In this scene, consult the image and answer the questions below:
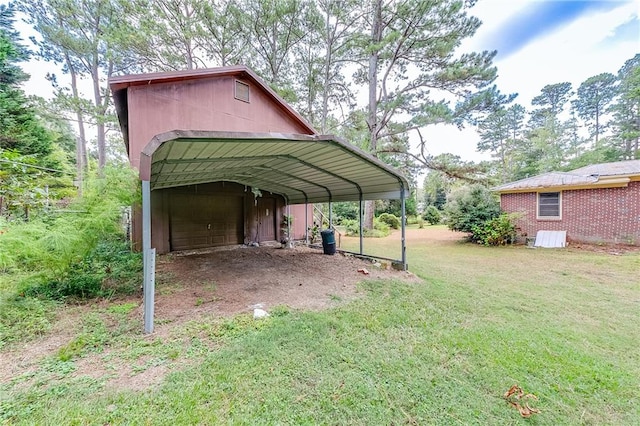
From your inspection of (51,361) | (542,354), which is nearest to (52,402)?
(51,361)

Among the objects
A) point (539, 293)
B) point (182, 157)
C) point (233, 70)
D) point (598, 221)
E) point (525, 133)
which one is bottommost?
point (539, 293)

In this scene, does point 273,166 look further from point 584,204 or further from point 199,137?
point 584,204

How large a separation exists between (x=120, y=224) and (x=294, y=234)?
25.6 feet

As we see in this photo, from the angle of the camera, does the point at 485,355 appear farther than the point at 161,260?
No

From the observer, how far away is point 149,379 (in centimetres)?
220

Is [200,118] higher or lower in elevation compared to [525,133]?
lower

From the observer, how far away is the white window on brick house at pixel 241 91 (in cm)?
830

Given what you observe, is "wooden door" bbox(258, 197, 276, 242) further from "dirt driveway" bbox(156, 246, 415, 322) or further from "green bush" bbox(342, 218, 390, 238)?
"green bush" bbox(342, 218, 390, 238)

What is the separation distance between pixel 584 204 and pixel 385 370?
1169 cm

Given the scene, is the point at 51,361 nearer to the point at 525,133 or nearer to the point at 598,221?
the point at 598,221

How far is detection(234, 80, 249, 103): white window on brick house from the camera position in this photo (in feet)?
27.2

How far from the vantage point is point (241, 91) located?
8430 mm

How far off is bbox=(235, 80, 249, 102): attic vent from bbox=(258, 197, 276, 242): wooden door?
399cm

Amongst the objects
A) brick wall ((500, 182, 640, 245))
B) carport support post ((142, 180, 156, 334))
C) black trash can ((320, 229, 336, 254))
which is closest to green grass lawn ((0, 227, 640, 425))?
carport support post ((142, 180, 156, 334))
